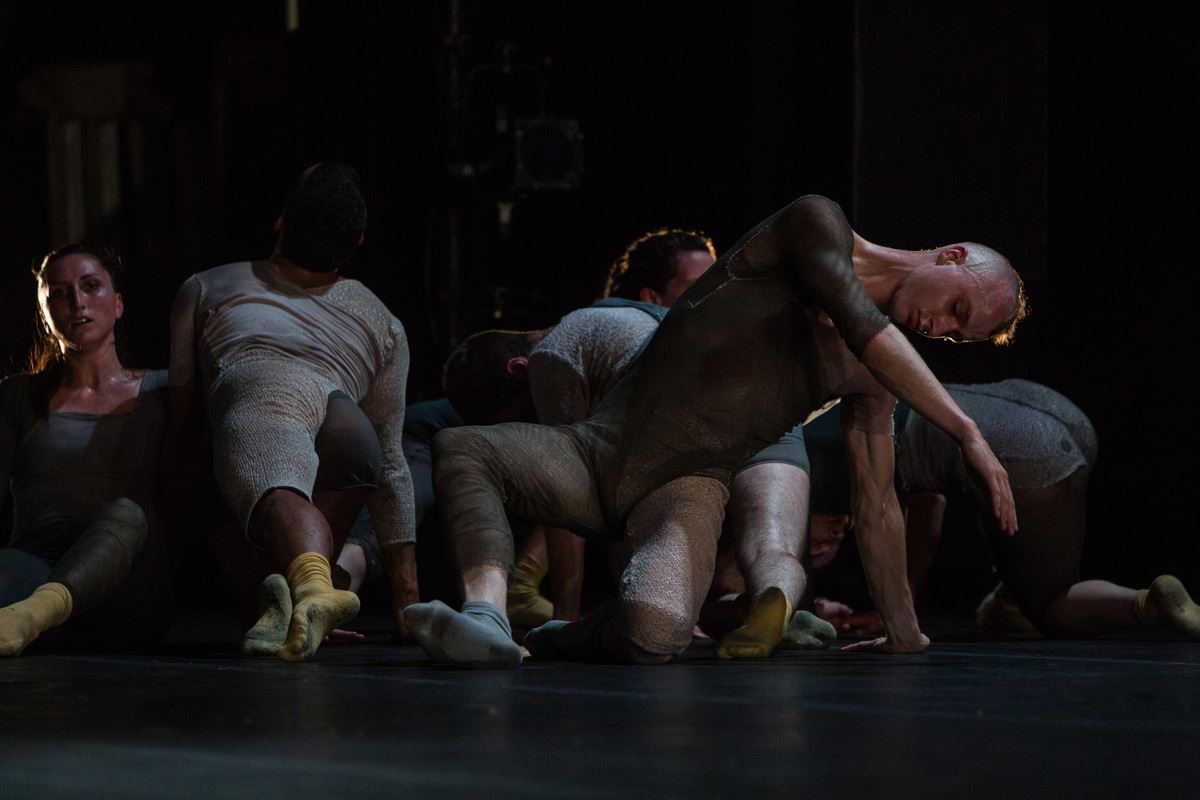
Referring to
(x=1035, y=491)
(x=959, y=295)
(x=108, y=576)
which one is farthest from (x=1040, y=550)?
(x=108, y=576)

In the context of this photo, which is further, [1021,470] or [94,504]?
[1021,470]

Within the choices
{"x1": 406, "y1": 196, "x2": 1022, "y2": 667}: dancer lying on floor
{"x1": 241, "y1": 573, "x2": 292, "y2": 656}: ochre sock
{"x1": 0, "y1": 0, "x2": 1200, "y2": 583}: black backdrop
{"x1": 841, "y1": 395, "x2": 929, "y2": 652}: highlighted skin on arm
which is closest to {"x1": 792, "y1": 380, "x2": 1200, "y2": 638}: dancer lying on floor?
{"x1": 841, "y1": 395, "x2": 929, "y2": 652}: highlighted skin on arm

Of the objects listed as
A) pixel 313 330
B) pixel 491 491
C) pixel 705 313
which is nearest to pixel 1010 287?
pixel 705 313

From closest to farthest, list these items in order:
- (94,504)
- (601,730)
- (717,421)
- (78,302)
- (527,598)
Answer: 1. (601,730)
2. (717,421)
3. (94,504)
4. (78,302)
5. (527,598)

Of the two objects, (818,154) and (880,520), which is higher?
(818,154)

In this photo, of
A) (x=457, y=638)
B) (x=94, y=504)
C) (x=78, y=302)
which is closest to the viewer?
(x=457, y=638)

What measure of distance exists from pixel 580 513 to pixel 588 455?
0.12 metres

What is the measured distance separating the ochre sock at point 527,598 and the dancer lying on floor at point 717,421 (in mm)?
1415

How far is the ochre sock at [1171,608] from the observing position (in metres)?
3.98

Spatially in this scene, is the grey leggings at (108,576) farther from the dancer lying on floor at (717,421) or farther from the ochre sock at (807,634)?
the ochre sock at (807,634)

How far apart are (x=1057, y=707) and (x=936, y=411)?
99 cm

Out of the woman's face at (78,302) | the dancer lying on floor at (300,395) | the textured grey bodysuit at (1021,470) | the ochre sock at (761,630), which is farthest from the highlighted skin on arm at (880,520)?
the woman's face at (78,302)

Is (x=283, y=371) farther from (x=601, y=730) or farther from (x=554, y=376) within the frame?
(x=601, y=730)

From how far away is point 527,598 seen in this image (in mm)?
5148
